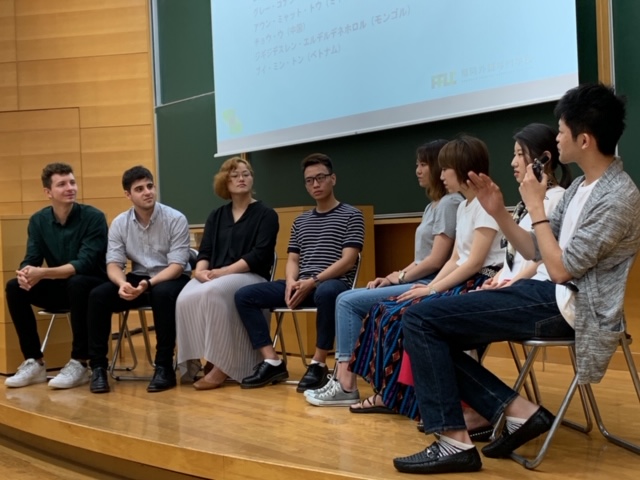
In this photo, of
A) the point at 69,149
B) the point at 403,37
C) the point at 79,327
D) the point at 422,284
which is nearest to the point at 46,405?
the point at 79,327

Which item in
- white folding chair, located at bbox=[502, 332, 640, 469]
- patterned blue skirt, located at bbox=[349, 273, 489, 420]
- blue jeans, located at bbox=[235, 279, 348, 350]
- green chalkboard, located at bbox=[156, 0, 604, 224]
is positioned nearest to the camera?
white folding chair, located at bbox=[502, 332, 640, 469]

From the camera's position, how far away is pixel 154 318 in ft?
12.9

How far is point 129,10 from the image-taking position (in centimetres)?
714

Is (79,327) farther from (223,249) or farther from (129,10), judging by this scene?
(129,10)

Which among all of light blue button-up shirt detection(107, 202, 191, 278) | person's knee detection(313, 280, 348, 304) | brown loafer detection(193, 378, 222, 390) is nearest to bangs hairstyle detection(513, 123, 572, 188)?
person's knee detection(313, 280, 348, 304)

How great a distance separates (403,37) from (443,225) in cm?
196

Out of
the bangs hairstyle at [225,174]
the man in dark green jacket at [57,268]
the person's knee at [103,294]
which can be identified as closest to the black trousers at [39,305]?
the man in dark green jacket at [57,268]

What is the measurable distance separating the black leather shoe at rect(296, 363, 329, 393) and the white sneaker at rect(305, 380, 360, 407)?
0.30 metres

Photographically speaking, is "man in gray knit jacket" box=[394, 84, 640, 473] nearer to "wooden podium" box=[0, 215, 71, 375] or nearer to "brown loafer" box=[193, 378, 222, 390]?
"brown loafer" box=[193, 378, 222, 390]

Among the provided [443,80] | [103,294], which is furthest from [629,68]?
[103,294]

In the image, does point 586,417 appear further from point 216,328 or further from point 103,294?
point 103,294

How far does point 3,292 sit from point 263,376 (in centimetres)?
177

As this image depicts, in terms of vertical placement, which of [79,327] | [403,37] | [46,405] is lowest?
[46,405]

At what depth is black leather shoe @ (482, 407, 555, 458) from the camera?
Result: 2268 mm
